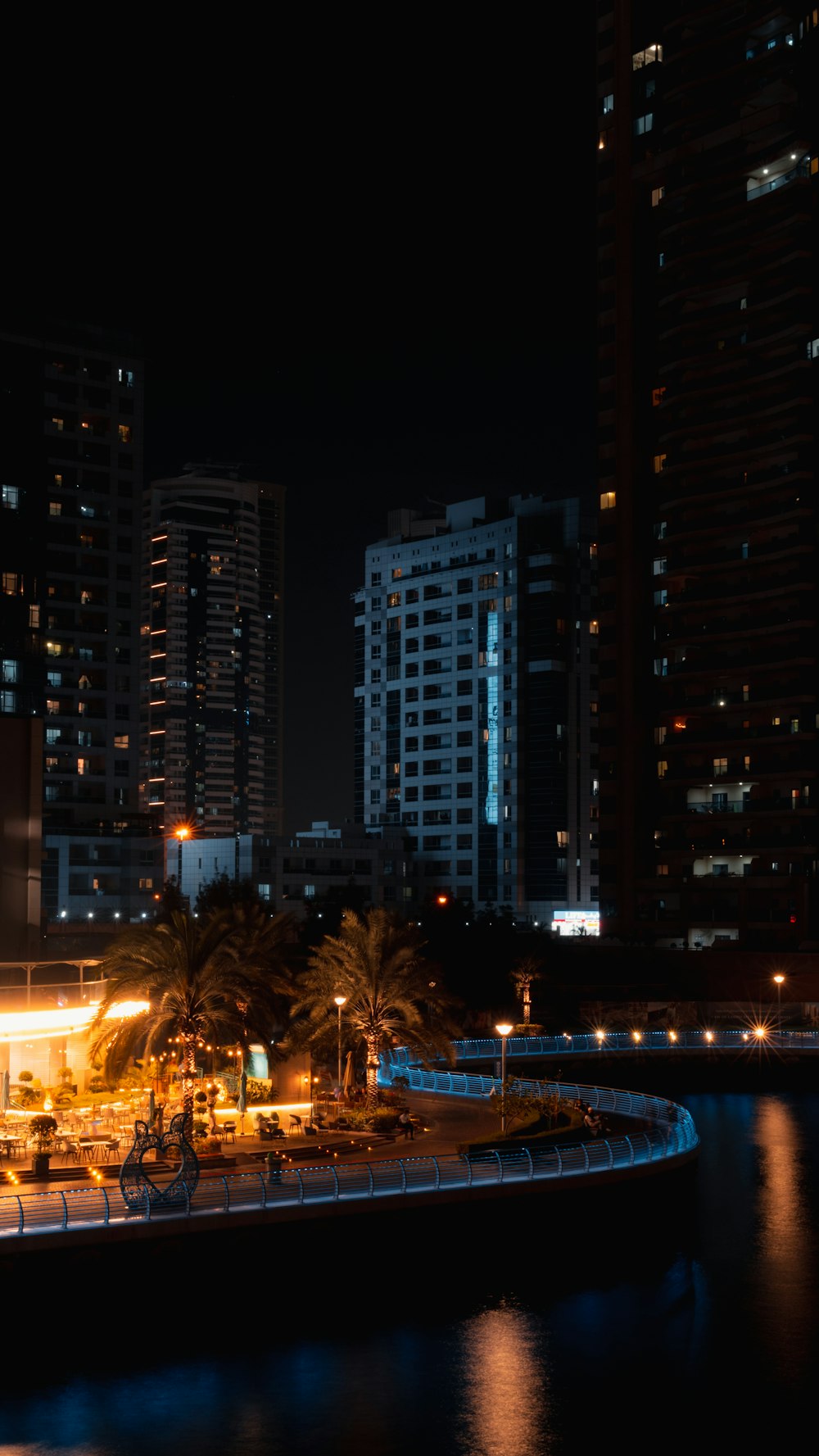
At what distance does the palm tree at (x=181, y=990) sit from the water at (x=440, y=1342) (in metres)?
8.36

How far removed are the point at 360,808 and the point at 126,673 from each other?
43077 millimetres

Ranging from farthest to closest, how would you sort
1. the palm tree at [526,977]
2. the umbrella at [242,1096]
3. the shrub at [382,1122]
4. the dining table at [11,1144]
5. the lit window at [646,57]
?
the lit window at [646,57], the palm tree at [526,977], the umbrella at [242,1096], the shrub at [382,1122], the dining table at [11,1144]

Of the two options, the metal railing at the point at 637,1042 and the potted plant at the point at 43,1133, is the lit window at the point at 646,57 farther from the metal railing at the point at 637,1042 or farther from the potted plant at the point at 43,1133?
the potted plant at the point at 43,1133

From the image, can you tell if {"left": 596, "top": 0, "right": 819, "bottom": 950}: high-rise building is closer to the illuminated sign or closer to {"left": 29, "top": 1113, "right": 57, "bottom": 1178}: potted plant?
the illuminated sign

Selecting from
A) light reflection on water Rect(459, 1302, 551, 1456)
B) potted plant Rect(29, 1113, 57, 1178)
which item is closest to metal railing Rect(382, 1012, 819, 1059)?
potted plant Rect(29, 1113, 57, 1178)

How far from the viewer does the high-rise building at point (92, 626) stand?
130 meters

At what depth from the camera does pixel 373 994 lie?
54.5 metres

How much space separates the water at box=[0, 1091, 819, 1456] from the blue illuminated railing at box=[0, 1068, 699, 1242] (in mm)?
791

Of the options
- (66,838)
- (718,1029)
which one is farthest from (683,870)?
(66,838)

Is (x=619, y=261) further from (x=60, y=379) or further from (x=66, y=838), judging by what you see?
(x=66, y=838)

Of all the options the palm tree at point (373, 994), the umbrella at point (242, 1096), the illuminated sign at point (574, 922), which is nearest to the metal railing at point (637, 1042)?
the palm tree at point (373, 994)

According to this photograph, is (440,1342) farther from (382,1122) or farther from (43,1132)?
(382,1122)

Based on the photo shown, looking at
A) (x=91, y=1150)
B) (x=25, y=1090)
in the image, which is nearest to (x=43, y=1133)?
(x=91, y=1150)

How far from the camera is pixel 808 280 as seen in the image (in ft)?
367
